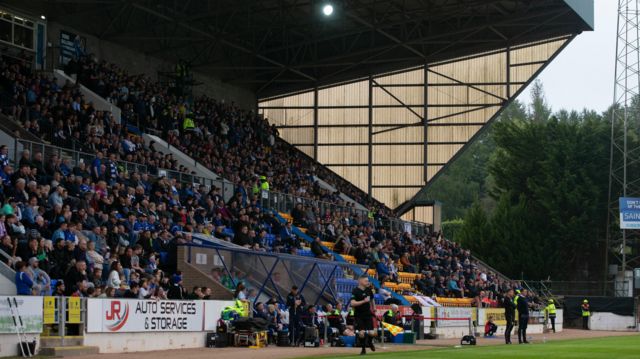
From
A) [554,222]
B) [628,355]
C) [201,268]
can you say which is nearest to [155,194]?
[201,268]

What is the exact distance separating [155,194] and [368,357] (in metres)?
13.6

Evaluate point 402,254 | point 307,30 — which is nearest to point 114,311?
point 402,254

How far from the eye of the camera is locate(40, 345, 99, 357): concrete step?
2167cm

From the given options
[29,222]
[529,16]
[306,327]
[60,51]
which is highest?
[529,16]

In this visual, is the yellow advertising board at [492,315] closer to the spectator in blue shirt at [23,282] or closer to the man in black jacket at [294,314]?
the man in black jacket at [294,314]

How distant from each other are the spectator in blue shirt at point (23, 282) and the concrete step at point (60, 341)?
1.07 m

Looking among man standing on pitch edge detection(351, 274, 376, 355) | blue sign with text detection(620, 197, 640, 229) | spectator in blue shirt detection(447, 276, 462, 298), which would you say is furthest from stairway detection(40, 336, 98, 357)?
blue sign with text detection(620, 197, 640, 229)

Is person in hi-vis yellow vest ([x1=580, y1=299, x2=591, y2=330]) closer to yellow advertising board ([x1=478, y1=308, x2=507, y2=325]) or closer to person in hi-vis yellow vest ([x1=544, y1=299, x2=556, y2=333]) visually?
person in hi-vis yellow vest ([x1=544, y1=299, x2=556, y2=333])

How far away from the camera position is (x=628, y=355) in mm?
22469

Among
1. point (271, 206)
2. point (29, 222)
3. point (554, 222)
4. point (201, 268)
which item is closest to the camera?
point (29, 222)

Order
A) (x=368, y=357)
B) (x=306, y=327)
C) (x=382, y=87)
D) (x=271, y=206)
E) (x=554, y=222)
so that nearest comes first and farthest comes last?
(x=368, y=357) → (x=306, y=327) → (x=271, y=206) → (x=382, y=87) → (x=554, y=222)

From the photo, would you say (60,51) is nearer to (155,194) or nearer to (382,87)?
(155,194)

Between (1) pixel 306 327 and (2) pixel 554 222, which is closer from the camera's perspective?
(1) pixel 306 327

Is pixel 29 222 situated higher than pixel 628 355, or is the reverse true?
pixel 29 222
